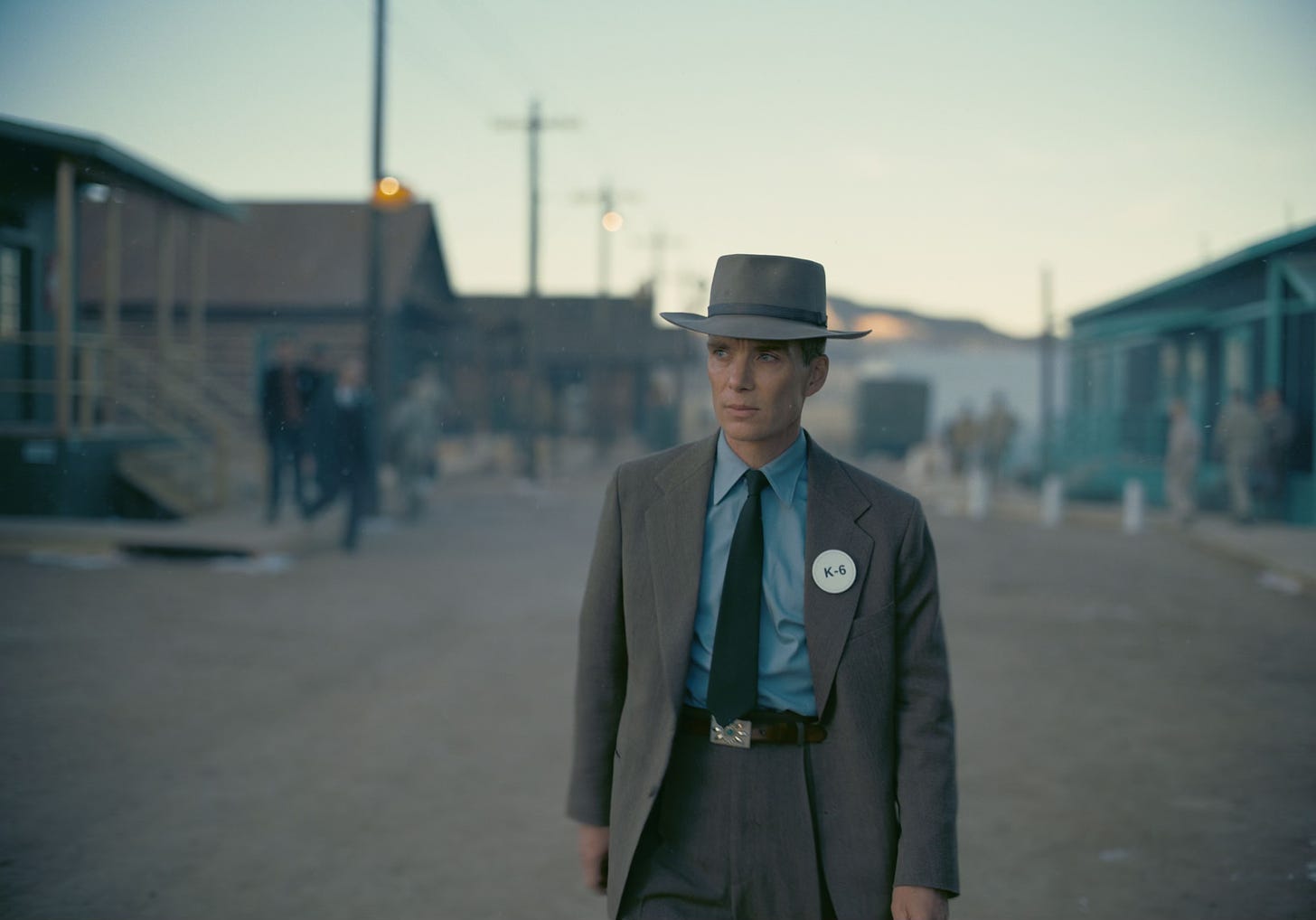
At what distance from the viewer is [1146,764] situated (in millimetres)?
6281

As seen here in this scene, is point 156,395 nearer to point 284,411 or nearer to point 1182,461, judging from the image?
point 284,411

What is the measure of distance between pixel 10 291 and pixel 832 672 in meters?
17.9

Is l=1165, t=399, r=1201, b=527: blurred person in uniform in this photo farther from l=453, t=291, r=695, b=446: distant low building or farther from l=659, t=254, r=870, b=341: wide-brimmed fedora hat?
l=453, t=291, r=695, b=446: distant low building

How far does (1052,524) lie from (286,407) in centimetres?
1185

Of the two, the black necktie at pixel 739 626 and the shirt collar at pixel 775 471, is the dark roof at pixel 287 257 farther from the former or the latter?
the black necktie at pixel 739 626

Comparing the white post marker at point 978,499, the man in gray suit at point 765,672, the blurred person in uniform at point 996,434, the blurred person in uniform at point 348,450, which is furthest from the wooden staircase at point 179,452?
the blurred person in uniform at point 996,434

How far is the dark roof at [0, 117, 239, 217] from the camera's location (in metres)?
13.9

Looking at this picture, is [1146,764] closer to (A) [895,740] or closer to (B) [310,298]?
(A) [895,740]

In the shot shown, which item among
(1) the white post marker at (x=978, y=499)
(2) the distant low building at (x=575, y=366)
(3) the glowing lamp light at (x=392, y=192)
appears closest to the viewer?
(3) the glowing lamp light at (x=392, y=192)

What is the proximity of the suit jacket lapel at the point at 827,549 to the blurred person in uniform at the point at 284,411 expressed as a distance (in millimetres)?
11906

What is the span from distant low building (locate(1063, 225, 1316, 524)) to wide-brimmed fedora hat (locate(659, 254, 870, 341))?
9.54 metres

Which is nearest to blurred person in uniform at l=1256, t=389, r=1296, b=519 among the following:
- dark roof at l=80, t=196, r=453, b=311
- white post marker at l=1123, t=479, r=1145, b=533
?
white post marker at l=1123, t=479, r=1145, b=533

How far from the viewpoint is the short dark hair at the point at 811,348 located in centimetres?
271

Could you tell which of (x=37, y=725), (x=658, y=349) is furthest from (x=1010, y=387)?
(x=37, y=725)
